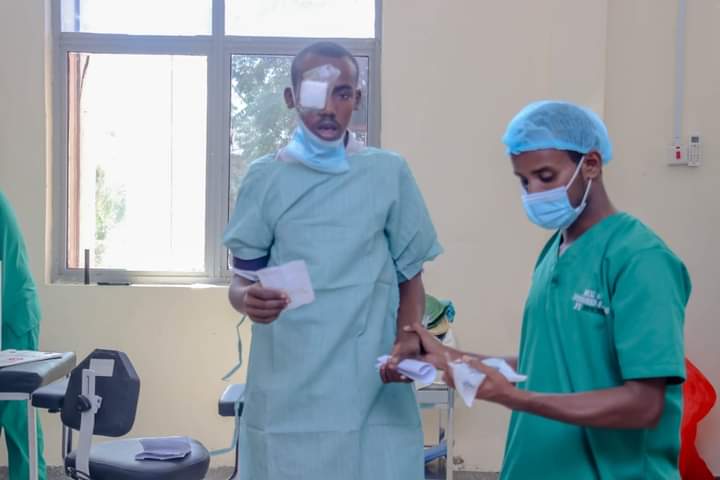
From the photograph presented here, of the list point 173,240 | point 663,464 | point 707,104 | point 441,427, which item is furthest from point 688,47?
point 663,464

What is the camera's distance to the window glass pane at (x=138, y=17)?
147 inches

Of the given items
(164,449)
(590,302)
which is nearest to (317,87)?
(590,302)

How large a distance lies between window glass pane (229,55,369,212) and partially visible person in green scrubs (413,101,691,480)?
246cm

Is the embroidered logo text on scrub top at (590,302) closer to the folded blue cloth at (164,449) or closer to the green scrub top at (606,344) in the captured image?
the green scrub top at (606,344)

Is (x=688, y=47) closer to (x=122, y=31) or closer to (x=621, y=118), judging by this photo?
(x=621, y=118)

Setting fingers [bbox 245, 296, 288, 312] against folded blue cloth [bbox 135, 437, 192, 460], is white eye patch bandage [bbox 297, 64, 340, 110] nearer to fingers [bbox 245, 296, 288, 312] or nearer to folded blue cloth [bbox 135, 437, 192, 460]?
fingers [bbox 245, 296, 288, 312]

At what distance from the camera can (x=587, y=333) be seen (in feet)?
4.09

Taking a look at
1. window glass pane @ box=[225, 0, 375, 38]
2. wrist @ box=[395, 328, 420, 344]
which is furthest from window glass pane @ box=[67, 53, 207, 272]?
wrist @ box=[395, 328, 420, 344]

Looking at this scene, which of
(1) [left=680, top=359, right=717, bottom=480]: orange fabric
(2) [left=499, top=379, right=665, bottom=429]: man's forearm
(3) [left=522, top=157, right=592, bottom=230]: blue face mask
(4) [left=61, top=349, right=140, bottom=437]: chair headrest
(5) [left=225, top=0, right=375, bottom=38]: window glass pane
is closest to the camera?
(2) [left=499, top=379, right=665, bottom=429]: man's forearm

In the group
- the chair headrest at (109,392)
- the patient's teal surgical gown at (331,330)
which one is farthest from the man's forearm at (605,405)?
the chair headrest at (109,392)

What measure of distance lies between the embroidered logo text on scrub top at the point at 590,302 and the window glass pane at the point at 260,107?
258 cm

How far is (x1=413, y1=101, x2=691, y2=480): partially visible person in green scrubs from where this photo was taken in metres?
1.16

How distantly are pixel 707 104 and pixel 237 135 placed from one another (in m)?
2.14

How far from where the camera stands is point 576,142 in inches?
51.4
